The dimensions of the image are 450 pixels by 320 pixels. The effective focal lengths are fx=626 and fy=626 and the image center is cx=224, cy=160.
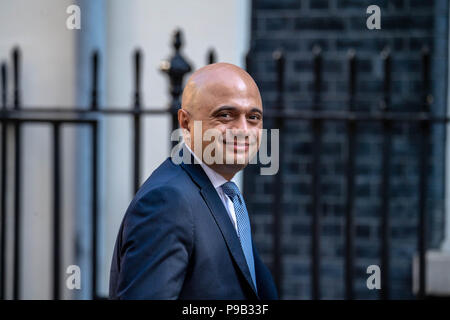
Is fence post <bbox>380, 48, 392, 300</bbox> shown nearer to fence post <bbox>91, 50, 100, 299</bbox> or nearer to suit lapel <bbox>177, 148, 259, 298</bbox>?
fence post <bbox>91, 50, 100, 299</bbox>

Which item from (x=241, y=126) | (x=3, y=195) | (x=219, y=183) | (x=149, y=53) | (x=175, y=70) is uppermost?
(x=149, y=53)

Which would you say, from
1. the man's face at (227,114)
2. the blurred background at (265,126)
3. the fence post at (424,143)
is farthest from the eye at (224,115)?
the fence post at (424,143)

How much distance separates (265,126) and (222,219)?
114 inches

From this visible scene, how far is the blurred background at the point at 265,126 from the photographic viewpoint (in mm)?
3504

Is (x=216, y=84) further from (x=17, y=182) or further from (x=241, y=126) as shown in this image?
(x=17, y=182)

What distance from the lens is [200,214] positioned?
1512mm

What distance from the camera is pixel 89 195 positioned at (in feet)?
13.3

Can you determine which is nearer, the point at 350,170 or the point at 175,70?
the point at 175,70

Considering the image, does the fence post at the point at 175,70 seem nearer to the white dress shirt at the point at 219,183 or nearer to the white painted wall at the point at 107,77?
the white painted wall at the point at 107,77

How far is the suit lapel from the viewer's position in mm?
1539

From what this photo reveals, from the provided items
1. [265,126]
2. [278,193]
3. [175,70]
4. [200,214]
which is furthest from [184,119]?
[265,126]

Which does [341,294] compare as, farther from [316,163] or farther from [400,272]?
[316,163]

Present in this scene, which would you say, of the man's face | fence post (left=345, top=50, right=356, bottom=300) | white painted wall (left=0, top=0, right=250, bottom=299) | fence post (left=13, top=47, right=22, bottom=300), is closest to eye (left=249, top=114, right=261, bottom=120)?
the man's face

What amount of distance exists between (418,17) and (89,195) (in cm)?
261
